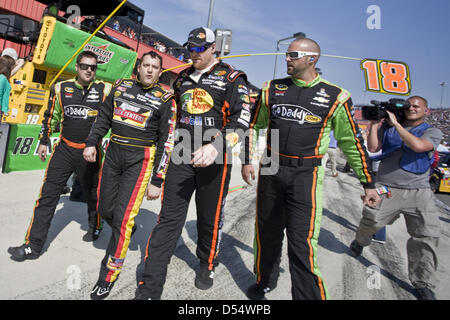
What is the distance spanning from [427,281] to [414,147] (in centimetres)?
136

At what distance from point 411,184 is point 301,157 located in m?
1.70

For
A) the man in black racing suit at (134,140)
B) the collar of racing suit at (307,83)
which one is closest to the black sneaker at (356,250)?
the collar of racing suit at (307,83)

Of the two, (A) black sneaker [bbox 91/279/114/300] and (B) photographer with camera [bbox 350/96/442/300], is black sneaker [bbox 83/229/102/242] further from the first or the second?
(B) photographer with camera [bbox 350/96/442/300]

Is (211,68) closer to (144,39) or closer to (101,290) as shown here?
(101,290)

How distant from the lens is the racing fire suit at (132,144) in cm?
264

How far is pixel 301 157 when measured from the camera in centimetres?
227

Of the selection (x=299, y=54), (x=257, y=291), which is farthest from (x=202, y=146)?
(x=257, y=291)

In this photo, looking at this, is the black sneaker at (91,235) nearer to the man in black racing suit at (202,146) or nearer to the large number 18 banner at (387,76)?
the man in black racing suit at (202,146)

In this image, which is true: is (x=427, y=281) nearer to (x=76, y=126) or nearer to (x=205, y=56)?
(x=205, y=56)

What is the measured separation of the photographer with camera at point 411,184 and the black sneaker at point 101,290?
2895 mm

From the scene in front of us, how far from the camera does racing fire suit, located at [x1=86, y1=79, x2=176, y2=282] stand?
2.64 m
